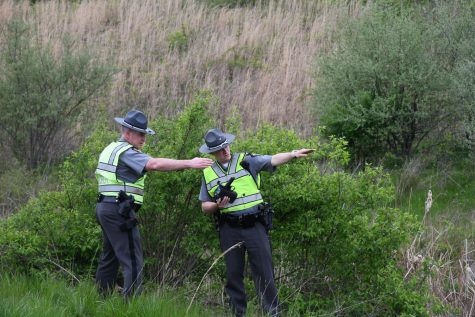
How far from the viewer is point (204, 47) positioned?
2005cm

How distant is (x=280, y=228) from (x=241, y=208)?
1.05m

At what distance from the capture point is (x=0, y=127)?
1465 centimetres

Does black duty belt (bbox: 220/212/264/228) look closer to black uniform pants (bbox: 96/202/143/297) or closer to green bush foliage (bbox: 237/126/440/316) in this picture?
green bush foliage (bbox: 237/126/440/316)

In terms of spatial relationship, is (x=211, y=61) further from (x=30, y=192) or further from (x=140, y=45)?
(x=30, y=192)

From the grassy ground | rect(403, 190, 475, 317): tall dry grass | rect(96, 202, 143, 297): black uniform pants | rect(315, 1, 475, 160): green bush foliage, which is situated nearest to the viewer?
rect(96, 202, 143, 297): black uniform pants

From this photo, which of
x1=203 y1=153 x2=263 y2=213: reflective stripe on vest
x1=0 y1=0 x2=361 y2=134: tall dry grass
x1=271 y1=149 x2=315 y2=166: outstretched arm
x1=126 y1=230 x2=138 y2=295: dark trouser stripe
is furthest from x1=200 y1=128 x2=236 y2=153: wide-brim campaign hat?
x1=0 y1=0 x2=361 y2=134: tall dry grass

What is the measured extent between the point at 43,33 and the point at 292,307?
14.2 metres

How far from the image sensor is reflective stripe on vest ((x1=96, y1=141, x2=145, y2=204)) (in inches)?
290

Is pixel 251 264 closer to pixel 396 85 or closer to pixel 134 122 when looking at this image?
pixel 134 122

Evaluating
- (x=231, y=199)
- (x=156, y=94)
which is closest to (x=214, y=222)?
(x=231, y=199)

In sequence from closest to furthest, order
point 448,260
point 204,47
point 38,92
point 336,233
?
point 336,233
point 448,260
point 38,92
point 204,47

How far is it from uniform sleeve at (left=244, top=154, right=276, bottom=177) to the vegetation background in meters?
0.56

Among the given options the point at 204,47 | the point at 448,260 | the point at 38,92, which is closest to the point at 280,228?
the point at 448,260

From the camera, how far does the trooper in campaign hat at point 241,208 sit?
736 centimetres
